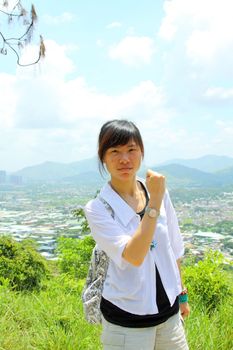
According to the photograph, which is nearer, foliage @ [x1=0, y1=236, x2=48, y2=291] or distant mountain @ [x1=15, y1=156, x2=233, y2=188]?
foliage @ [x1=0, y1=236, x2=48, y2=291]

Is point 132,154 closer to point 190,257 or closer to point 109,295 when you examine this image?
point 109,295

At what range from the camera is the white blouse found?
1.51 meters

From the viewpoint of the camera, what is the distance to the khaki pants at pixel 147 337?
5.00 feet

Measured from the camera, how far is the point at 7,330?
280 centimetres

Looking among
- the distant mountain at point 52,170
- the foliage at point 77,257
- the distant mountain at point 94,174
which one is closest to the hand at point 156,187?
the foliage at point 77,257

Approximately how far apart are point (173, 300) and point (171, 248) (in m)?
0.20

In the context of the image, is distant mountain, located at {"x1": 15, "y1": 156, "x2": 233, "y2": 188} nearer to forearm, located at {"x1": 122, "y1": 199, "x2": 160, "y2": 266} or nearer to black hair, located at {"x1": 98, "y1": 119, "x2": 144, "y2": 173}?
black hair, located at {"x1": 98, "y1": 119, "x2": 144, "y2": 173}

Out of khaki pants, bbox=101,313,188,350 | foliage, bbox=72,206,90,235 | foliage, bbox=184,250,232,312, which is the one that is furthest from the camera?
foliage, bbox=72,206,90,235

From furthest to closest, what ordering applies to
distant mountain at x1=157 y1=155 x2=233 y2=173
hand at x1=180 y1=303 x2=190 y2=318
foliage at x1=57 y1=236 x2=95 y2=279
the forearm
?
distant mountain at x1=157 y1=155 x2=233 y2=173 < foliage at x1=57 y1=236 x2=95 y2=279 < hand at x1=180 y1=303 x2=190 y2=318 < the forearm

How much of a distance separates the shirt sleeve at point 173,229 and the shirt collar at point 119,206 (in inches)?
8.0

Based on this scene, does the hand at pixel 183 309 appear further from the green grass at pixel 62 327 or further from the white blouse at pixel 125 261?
the green grass at pixel 62 327

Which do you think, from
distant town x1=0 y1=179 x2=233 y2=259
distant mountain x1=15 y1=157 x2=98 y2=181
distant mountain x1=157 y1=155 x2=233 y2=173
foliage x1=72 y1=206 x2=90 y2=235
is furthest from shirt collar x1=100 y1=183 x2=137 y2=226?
distant mountain x1=157 y1=155 x2=233 y2=173

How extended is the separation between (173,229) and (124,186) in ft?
0.93

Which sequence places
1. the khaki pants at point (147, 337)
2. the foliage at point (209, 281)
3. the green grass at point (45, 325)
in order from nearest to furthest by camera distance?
the khaki pants at point (147, 337) < the green grass at point (45, 325) < the foliage at point (209, 281)
